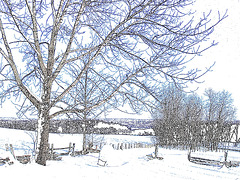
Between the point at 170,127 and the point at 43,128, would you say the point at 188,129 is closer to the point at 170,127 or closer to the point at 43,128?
the point at 170,127

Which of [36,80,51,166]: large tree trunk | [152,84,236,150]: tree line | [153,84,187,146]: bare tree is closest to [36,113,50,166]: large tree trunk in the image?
[36,80,51,166]: large tree trunk

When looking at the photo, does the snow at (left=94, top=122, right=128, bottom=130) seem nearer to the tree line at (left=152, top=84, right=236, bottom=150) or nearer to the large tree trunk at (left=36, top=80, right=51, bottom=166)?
the tree line at (left=152, top=84, right=236, bottom=150)

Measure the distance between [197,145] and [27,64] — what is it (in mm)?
23093

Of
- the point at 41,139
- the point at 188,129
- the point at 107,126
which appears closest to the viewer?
the point at 41,139

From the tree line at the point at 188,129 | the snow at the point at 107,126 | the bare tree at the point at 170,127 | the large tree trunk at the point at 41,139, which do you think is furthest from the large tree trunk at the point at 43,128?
the snow at the point at 107,126

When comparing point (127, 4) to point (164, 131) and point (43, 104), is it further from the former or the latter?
point (164, 131)

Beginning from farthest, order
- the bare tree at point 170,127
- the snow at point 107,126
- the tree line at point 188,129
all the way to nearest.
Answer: the snow at point 107,126, the bare tree at point 170,127, the tree line at point 188,129

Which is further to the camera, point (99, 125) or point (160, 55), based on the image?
point (99, 125)

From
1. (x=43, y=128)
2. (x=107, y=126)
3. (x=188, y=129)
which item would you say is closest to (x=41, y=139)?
(x=43, y=128)

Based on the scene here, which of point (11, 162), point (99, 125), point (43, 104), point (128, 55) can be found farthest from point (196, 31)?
point (99, 125)

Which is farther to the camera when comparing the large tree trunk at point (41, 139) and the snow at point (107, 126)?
the snow at point (107, 126)

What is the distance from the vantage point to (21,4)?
8422 mm

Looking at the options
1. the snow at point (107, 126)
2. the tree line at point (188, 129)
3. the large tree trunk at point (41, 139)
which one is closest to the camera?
the large tree trunk at point (41, 139)

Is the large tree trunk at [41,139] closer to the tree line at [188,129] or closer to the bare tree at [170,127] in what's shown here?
the tree line at [188,129]
